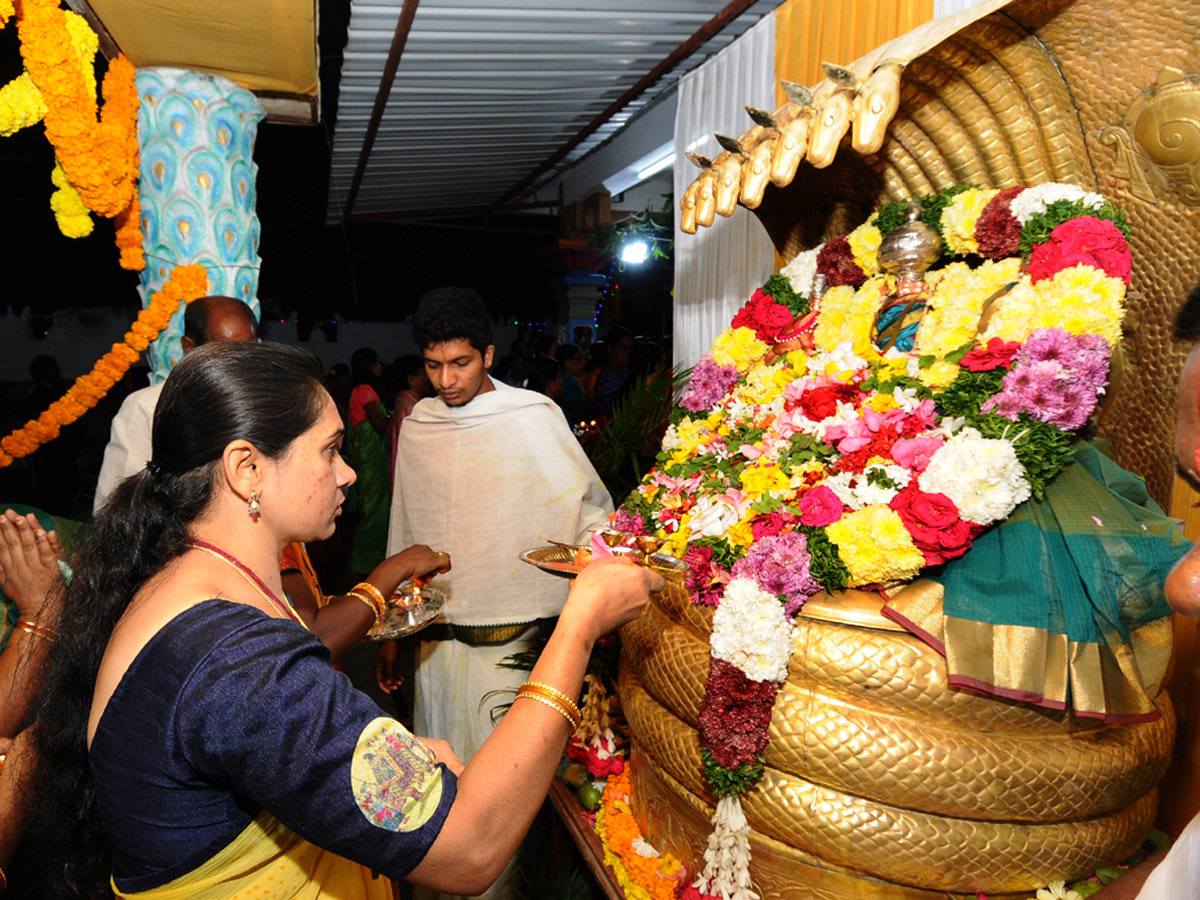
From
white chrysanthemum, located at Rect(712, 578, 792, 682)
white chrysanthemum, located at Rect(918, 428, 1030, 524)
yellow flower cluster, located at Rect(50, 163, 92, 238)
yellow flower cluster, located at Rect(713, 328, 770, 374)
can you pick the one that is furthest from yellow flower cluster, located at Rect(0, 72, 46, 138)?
white chrysanthemum, located at Rect(918, 428, 1030, 524)

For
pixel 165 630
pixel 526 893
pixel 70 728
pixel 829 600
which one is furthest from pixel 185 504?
pixel 526 893

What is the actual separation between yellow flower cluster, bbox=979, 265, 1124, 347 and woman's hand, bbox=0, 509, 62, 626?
8.34 ft

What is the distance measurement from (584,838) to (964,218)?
2.40 m

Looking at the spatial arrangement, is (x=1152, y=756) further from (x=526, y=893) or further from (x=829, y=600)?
(x=526, y=893)

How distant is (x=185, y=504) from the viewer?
1.38 meters

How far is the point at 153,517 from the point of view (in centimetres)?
138

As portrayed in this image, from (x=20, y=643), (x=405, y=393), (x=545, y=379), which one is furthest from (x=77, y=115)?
(x=545, y=379)

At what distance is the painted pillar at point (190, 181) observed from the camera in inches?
180

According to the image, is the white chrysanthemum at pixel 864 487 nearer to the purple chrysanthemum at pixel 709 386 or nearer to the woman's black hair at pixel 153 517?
the purple chrysanthemum at pixel 709 386

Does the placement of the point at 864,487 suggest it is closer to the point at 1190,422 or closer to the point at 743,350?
the point at 1190,422

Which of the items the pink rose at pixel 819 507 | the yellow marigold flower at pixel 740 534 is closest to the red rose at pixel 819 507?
the pink rose at pixel 819 507

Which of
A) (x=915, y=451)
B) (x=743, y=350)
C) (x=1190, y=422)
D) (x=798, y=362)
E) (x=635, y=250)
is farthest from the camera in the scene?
(x=635, y=250)

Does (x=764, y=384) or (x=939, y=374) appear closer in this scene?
(x=939, y=374)

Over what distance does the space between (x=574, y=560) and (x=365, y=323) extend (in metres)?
14.4
